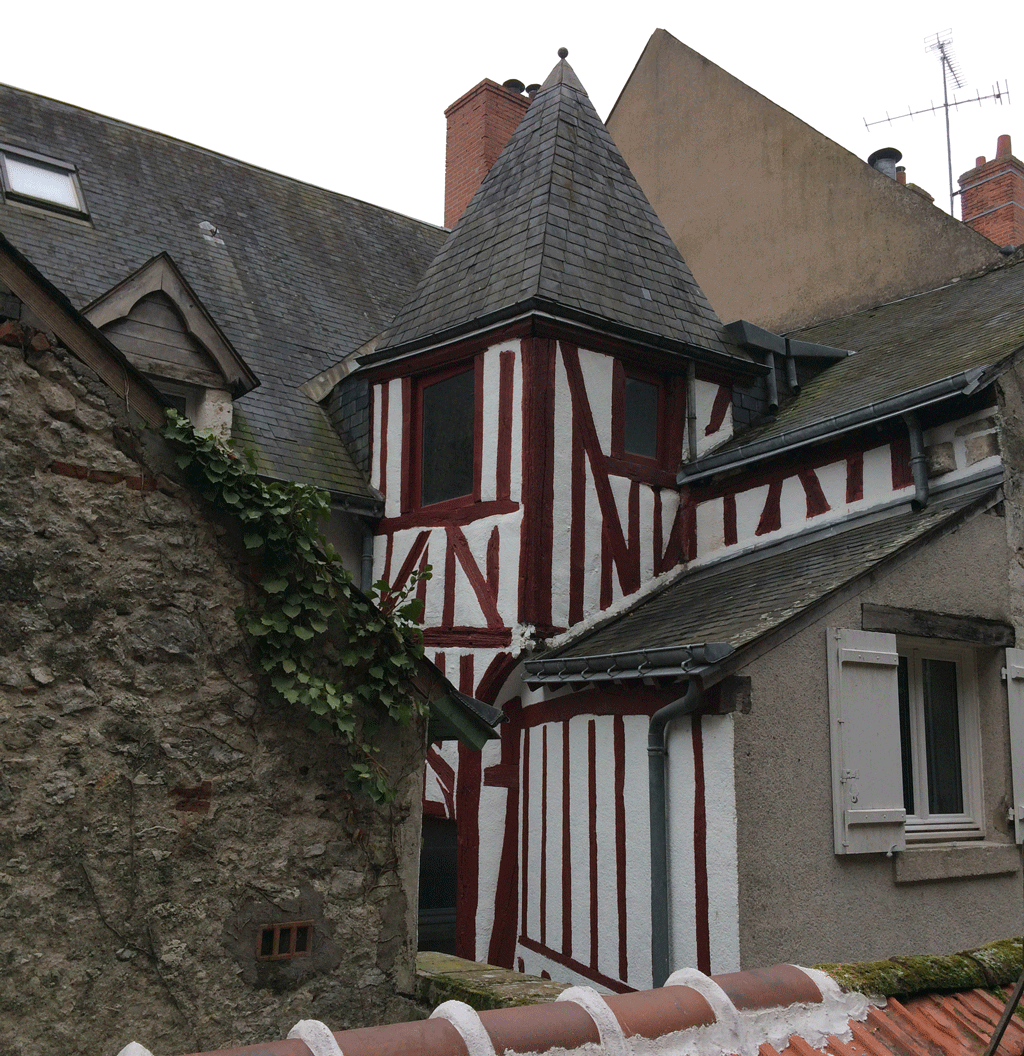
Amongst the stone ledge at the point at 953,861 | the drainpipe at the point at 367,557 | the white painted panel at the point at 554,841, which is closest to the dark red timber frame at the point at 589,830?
the white painted panel at the point at 554,841

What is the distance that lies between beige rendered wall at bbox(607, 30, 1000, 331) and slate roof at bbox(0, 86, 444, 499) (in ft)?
10.3

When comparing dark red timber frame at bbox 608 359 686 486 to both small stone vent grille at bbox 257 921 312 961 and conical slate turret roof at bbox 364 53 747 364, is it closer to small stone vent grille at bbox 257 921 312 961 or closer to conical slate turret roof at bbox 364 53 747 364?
conical slate turret roof at bbox 364 53 747 364

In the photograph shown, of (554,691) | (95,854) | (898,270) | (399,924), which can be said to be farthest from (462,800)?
(898,270)

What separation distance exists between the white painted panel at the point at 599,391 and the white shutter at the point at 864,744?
101 inches

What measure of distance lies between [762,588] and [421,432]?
3.10 meters

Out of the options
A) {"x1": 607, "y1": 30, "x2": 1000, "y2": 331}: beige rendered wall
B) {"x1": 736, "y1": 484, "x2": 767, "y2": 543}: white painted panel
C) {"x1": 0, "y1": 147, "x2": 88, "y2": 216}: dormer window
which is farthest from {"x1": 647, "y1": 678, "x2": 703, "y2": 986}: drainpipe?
{"x1": 0, "y1": 147, "x2": 88, "y2": 216}: dormer window

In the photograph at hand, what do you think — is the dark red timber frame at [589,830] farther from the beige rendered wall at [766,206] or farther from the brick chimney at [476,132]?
the brick chimney at [476,132]

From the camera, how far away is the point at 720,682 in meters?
5.94

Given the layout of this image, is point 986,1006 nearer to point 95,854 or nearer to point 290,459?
point 95,854

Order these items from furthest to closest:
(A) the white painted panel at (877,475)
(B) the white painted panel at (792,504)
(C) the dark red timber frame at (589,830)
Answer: (B) the white painted panel at (792,504)
(A) the white painted panel at (877,475)
(C) the dark red timber frame at (589,830)

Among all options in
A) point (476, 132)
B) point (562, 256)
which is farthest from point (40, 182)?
point (476, 132)

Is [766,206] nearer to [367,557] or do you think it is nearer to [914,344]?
[914,344]

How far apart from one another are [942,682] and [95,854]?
5.34 metres

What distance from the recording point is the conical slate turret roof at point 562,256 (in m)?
8.20
